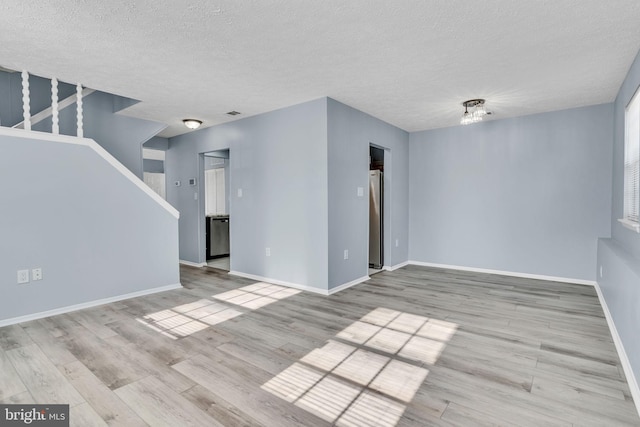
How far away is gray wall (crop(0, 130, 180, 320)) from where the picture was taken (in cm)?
310

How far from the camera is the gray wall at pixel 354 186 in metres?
4.05

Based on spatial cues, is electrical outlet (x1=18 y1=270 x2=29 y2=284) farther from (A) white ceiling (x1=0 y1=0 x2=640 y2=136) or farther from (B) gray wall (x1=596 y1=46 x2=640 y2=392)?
(B) gray wall (x1=596 y1=46 x2=640 y2=392)

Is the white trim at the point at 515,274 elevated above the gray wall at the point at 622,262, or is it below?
below

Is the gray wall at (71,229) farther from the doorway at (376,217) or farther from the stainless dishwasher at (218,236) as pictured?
the doorway at (376,217)

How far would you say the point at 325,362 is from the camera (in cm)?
233

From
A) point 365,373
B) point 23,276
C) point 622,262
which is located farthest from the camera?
point 23,276

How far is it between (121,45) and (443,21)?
97.7 inches

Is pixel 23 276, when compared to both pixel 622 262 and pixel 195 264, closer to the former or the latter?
pixel 195 264

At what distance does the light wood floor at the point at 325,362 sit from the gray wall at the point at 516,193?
988 millimetres

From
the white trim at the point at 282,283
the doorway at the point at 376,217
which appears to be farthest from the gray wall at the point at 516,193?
the white trim at the point at 282,283

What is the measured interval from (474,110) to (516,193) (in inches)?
58.6

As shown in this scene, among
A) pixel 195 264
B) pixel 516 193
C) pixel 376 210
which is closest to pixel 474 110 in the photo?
pixel 516 193

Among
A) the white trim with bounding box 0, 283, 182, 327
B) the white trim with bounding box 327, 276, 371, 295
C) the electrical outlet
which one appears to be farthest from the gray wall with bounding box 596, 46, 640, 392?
the electrical outlet

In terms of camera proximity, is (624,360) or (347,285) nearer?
(624,360)
